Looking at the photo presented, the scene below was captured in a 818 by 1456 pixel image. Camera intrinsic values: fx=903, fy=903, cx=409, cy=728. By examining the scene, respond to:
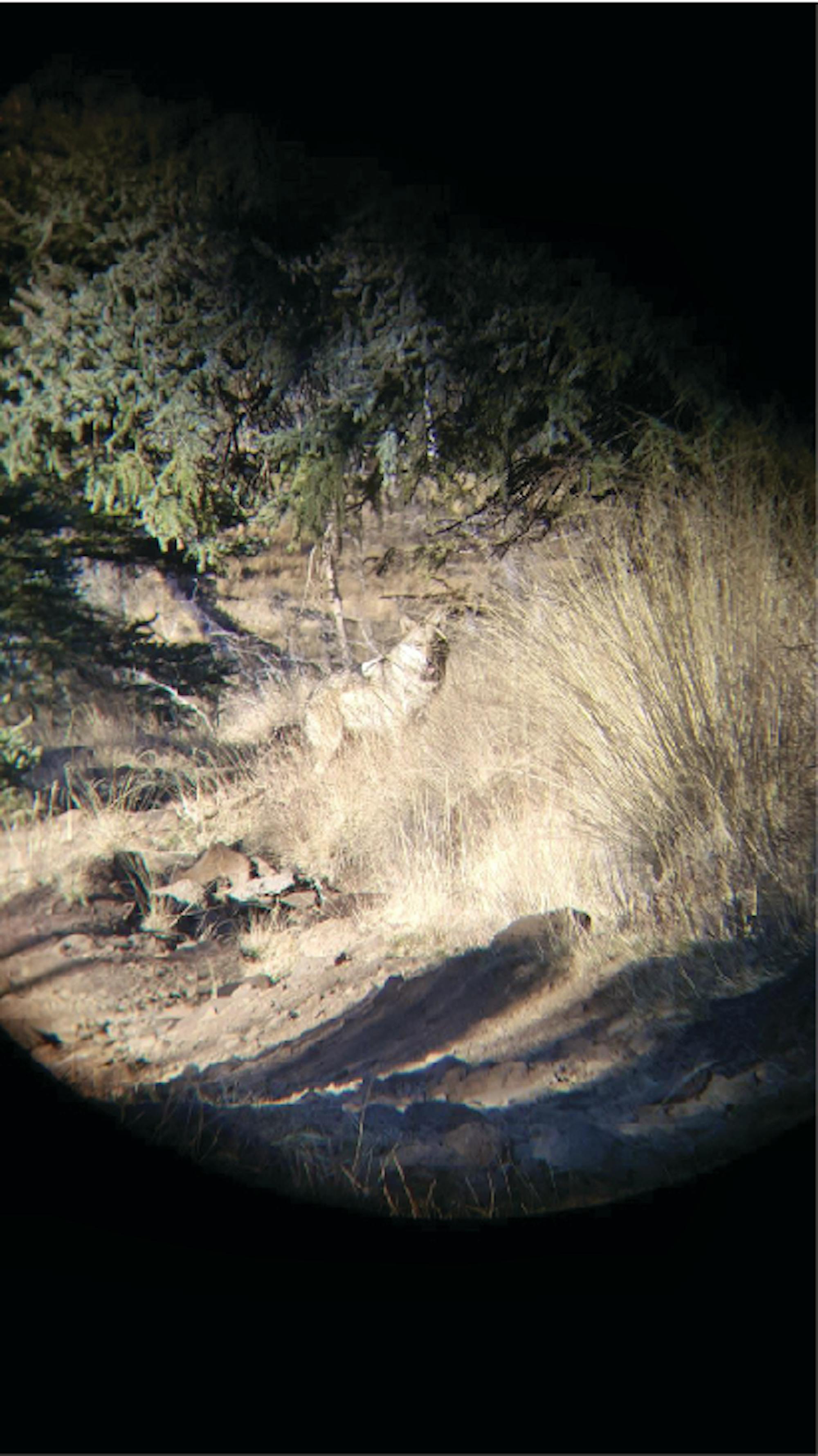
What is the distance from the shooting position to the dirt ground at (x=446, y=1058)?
2.35 m

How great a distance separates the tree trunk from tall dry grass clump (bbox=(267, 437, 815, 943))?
2408mm

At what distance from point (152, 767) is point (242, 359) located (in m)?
2.60

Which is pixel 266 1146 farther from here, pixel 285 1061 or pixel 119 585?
pixel 119 585

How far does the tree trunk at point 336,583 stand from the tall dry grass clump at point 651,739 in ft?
7.90

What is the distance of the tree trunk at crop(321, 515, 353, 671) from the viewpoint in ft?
22.0

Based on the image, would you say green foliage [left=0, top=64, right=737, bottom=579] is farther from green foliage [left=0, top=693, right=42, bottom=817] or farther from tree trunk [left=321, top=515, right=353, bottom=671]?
tree trunk [left=321, top=515, right=353, bottom=671]

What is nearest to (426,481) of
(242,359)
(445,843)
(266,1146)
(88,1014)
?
(242,359)

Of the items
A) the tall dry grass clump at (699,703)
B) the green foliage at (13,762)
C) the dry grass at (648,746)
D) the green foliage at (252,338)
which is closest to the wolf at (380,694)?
the dry grass at (648,746)

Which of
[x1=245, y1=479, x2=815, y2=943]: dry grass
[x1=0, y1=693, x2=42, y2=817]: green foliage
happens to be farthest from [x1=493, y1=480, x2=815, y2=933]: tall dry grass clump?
[x1=0, y1=693, x2=42, y2=817]: green foliage

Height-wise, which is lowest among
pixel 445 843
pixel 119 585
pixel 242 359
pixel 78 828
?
pixel 445 843

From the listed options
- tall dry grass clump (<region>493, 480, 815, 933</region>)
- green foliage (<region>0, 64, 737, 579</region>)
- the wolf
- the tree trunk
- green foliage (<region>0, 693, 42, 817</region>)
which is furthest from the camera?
the tree trunk

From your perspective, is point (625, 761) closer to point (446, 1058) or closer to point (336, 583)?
point (446, 1058)

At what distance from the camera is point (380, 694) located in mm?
6352

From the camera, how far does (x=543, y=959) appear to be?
132 inches
